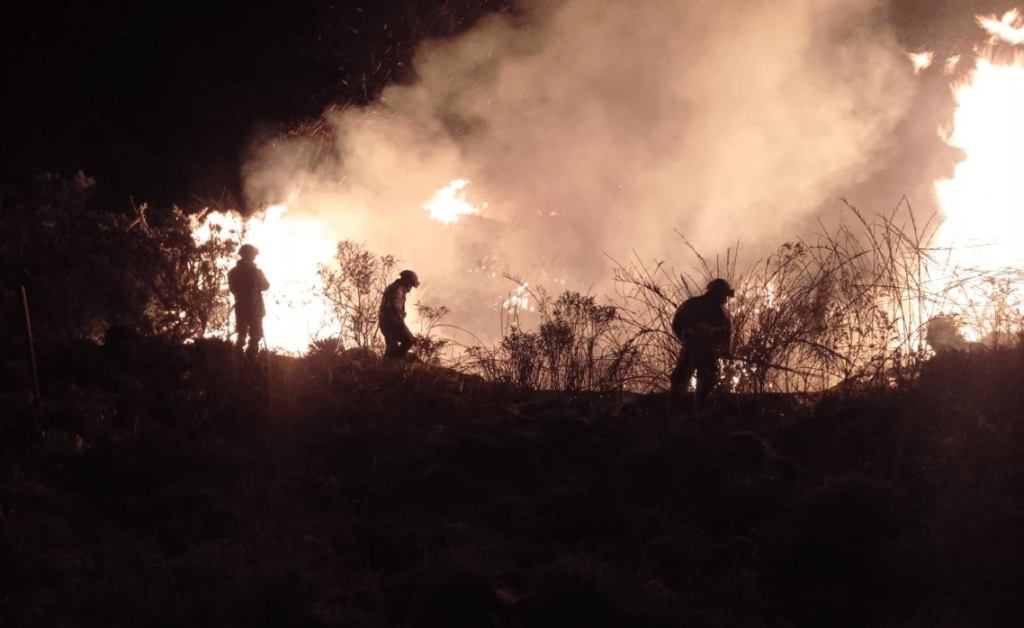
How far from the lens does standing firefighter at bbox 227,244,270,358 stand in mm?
13188

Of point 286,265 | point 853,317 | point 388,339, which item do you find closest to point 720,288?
point 853,317

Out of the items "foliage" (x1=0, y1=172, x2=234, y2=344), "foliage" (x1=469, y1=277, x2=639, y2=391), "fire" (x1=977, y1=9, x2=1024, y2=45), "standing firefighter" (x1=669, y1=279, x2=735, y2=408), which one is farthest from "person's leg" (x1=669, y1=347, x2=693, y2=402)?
"fire" (x1=977, y1=9, x2=1024, y2=45)

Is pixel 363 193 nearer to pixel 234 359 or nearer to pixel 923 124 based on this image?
pixel 234 359

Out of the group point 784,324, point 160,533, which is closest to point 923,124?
point 784,324

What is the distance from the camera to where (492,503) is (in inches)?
344

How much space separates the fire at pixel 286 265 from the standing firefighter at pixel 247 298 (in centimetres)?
58

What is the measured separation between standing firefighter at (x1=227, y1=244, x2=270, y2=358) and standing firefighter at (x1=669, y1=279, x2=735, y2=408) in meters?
5.45

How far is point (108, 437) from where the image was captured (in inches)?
371

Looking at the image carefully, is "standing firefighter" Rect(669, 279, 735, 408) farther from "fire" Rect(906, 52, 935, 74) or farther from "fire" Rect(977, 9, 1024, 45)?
"fire" Rect(906, 52, 935, 74)

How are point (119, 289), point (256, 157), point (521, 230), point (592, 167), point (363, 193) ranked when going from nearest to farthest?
1. point (119, 289)
2. point (256, 157)
3. point (363, 193)
4. point (592, 167)
5. point (521, 230)

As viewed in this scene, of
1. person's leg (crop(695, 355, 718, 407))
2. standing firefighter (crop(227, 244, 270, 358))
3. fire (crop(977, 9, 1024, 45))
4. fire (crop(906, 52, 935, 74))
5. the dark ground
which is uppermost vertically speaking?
fire (crop(906, 52, 935, 74))

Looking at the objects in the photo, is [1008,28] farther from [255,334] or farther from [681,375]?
[255,334]

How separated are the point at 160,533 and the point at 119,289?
6070mm

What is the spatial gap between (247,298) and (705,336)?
19.4ft
